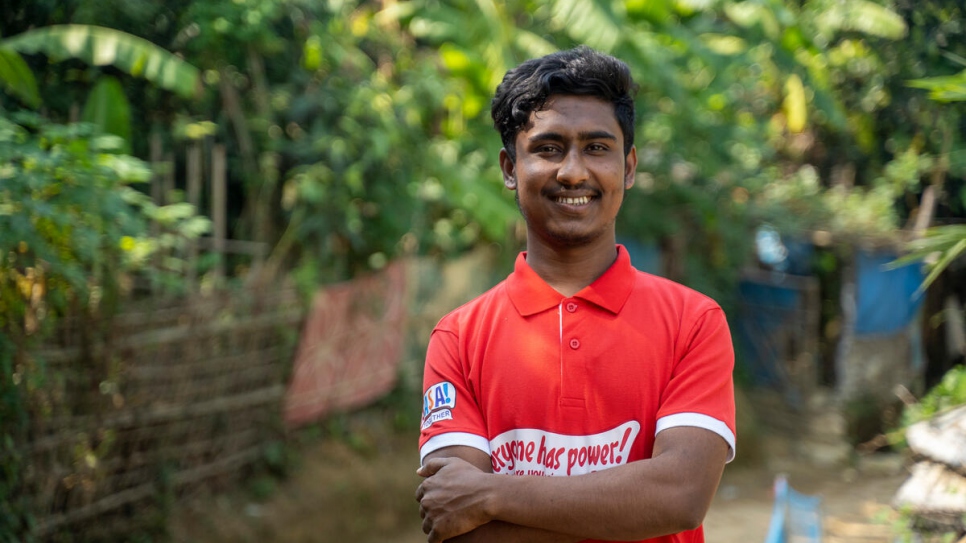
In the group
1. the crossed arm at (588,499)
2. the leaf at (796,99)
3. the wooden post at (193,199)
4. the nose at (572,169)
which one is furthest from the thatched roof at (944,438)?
the leaf at (796,99)

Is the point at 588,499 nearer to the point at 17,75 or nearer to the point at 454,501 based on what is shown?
the point at 454,501

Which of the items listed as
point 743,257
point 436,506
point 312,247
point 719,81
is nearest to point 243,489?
point 312,247

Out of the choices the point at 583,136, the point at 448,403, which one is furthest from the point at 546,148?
the point at 448,403

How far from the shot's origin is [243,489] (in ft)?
20.7

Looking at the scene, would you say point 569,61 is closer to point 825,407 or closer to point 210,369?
point 210,369

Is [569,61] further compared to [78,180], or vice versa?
[78,180]

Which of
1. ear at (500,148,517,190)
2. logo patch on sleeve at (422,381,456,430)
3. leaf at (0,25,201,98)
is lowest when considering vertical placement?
logo patch on sleeve at (422,381,456,430)

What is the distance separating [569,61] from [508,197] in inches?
225

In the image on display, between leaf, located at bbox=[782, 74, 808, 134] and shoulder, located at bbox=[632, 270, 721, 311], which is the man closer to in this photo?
shoulder, located at bbox=[632, 270, 721, 311]

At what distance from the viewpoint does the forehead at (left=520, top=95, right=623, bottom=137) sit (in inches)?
70.8

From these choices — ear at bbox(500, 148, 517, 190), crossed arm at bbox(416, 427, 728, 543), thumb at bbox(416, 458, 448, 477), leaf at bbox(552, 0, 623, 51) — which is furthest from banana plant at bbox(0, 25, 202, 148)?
crossed arm at bbox(416, 427, 728, 543)

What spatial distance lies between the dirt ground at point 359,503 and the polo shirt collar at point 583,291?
4.28 metres

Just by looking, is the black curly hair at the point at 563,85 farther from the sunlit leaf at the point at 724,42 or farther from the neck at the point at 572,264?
the sunlit leaf at the point at 724,42

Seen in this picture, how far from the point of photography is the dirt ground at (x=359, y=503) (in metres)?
5.95
